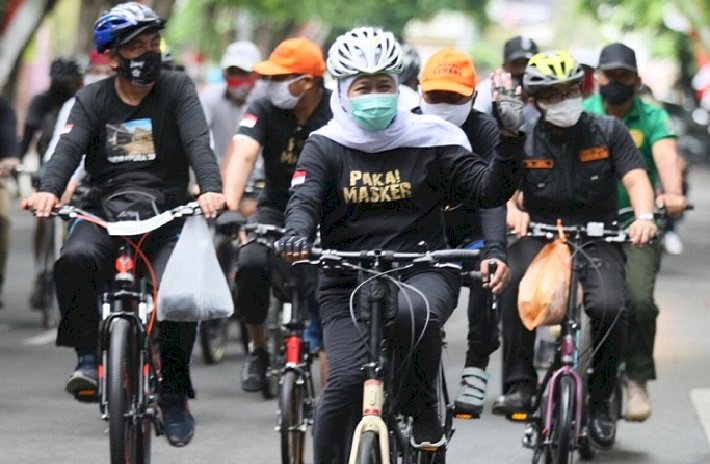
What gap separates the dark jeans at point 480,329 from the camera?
8.26 meters

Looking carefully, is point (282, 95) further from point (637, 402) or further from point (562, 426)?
point (562, 426)

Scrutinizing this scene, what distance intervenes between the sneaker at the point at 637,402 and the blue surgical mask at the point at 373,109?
3087 millimetres

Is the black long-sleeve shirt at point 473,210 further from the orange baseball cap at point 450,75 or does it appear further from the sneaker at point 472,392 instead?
the sneaker at point 472,392

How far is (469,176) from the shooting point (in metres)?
6.84

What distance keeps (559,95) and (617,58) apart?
56.6 inches

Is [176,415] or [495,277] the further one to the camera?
[176,415]

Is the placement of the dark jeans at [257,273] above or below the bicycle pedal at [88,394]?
above

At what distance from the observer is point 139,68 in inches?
319

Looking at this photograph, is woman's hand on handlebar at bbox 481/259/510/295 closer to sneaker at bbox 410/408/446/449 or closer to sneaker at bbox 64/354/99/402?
sneaker at bbox 410/408/446/449

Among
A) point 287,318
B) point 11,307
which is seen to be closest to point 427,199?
point 287,318

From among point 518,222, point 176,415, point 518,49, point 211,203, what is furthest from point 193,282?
point 518,49

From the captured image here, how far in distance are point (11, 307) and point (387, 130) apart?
9.30m

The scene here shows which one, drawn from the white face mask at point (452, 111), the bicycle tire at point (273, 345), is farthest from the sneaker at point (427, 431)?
the bicycle tire at point (273, 345)

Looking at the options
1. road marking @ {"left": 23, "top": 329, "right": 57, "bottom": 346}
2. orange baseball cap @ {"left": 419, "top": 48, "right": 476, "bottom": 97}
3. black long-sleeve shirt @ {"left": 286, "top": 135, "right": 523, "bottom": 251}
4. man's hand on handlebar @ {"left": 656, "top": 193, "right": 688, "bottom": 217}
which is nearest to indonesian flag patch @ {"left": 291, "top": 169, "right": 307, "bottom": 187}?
black long-sleeve shirt @ {"left": 286, "top": 135, "right": 523, "bottom": 251}
